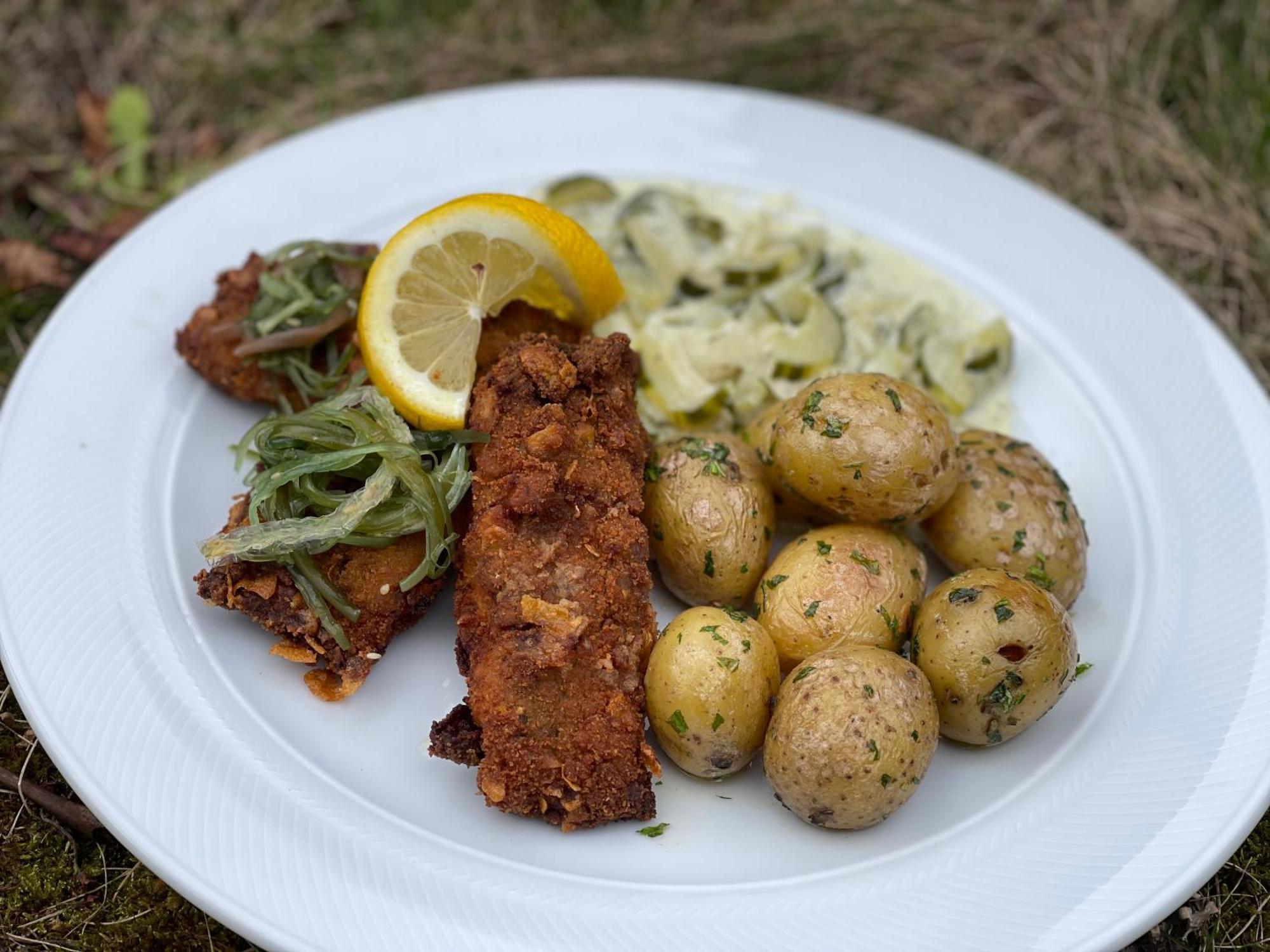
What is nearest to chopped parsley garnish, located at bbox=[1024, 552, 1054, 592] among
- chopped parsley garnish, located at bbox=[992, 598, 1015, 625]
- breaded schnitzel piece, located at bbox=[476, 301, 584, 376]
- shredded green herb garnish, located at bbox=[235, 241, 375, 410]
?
chopped parsley garnish, located at bbox=[992, 598, 1015, 625]

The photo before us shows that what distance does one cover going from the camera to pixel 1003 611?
287 centimetres

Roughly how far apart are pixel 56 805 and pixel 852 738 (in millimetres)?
2134

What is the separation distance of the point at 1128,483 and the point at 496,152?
278 cm

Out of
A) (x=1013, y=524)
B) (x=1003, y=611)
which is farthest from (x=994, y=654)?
(x=1013, y=524)

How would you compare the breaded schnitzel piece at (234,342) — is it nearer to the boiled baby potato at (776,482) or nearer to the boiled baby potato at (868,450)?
the boiled baby potato at (776,482)

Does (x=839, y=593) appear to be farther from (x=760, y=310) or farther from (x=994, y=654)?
(x=760, y=310)

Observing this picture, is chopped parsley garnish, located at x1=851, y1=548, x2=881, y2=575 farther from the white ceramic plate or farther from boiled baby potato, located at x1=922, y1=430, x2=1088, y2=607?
the white ceramic plate

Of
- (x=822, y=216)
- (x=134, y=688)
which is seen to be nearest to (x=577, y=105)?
(x=822, y=216)

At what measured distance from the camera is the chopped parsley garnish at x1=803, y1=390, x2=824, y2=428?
3.16 m

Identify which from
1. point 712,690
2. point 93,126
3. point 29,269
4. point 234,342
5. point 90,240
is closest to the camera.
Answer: point 712,690

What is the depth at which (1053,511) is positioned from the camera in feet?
10.9

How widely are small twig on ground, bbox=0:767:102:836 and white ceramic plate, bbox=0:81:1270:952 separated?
347 mm

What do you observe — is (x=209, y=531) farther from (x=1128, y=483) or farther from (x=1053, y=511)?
(x=1128, y=483)

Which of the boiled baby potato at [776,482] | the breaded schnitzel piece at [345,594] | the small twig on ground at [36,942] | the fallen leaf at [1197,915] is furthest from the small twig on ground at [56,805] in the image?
the fallen leaf at [1197,915]
